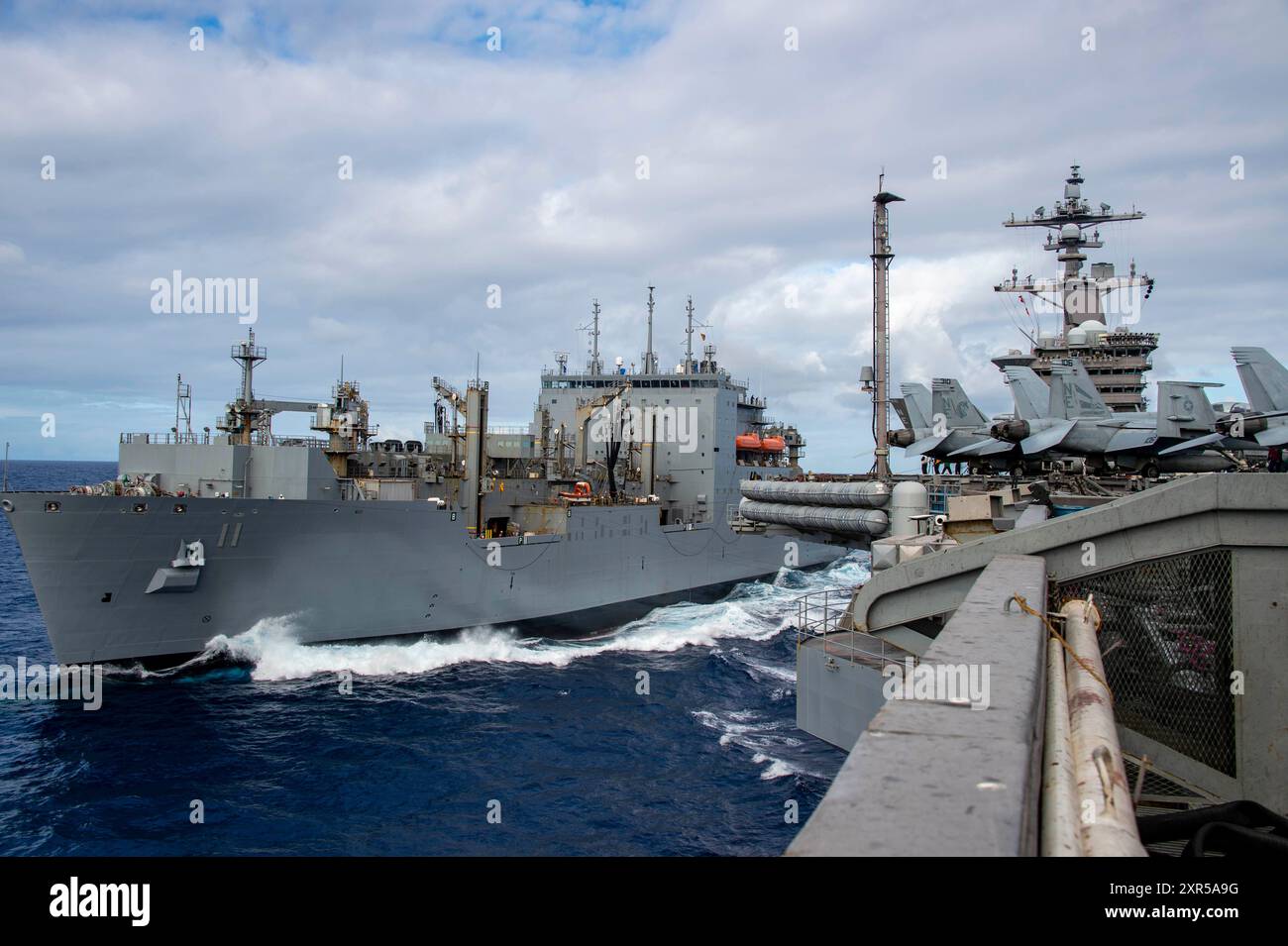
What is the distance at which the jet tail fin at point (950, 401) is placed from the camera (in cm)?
2541

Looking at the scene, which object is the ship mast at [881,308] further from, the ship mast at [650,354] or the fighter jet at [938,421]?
the ship mast at [650,354]

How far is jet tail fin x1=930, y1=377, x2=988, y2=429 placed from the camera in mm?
25406

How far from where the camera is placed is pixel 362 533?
71.0 feet

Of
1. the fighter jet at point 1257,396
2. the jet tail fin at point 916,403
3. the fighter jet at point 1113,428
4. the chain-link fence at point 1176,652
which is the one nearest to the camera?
the chain-link fence at point 1176,652

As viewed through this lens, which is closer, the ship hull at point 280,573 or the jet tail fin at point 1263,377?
the ship hull at point 280,573

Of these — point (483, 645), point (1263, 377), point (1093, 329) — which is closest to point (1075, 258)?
point (1093, 329)

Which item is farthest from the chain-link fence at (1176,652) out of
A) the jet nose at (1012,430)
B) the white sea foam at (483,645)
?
the white sea foam at (483,645)

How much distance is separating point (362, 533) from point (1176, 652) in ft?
63.7

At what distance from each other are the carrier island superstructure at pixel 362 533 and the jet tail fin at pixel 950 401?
21.5 ft

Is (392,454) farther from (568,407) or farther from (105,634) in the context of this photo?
(568,407)

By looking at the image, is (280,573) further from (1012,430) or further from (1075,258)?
(1075,258)

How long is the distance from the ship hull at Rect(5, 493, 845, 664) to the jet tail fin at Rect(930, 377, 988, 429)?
41.1 feet
